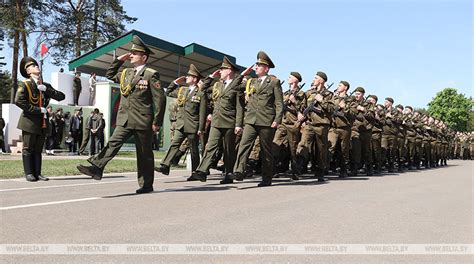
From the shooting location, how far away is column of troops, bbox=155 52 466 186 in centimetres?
900

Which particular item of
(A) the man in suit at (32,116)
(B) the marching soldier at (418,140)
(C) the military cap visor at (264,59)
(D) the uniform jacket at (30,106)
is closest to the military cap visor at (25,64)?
(A) the man in suit at (32,116)

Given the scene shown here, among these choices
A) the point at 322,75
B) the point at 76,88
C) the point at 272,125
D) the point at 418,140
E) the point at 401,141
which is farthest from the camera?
the point at 76,88

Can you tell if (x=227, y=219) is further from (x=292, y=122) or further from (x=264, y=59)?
(x=292, y=122)

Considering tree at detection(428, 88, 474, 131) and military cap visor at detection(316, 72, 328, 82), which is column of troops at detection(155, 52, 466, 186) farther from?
tree at detection(428, 88, 474, 131)

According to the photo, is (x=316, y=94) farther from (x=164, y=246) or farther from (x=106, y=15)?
(x=106, y=15)

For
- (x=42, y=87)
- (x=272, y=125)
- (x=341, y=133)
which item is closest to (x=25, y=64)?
(x=42, y=87)

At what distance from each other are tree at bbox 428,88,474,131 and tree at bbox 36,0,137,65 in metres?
45.9

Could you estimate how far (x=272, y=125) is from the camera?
8.88 m

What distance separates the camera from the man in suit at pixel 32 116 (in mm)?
9016

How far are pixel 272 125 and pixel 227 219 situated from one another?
365cm

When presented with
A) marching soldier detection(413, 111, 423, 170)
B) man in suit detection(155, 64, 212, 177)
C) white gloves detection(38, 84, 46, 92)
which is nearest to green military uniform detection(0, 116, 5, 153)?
white gloves detection(38, 84, 46, 92)

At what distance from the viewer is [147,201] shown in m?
6.60

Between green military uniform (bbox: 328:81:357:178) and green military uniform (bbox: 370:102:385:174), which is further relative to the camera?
green military uniform (bbox: 370:102:385:174)

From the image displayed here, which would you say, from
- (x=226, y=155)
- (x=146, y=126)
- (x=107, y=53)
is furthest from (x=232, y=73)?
(x=107, y=53)
